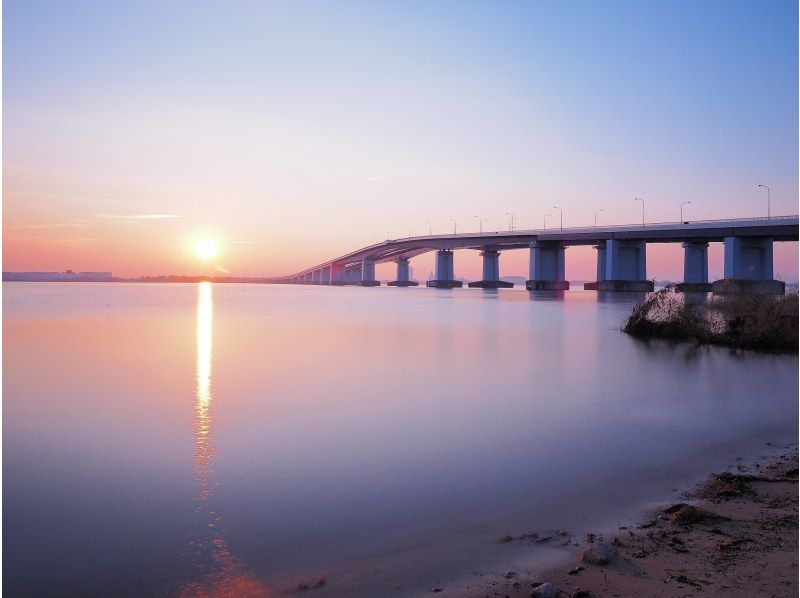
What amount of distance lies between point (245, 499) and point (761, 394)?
42.0 ft

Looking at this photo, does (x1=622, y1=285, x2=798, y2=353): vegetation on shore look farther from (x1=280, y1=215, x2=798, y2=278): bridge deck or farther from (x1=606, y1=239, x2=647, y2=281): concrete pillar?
(x1=606, y1=239, x2=647, y2=281): concrete pillar

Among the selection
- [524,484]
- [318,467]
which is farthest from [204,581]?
[524,484]

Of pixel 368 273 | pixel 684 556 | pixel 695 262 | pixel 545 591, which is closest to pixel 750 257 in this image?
pixel 695 262

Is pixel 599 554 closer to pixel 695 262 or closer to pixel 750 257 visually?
pixel 750 257

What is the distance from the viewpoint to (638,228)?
96.2m

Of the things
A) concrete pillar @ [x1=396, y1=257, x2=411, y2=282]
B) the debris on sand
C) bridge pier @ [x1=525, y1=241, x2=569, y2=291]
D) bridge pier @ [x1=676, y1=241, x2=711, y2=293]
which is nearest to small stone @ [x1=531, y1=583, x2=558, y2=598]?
the debris on sand

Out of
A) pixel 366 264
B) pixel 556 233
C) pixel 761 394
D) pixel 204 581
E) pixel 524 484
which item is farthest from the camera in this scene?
pixel 366 264

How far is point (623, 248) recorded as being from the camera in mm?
102812

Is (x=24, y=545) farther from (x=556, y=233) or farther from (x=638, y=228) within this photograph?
(x=556, y=233)

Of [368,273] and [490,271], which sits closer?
[490,271]

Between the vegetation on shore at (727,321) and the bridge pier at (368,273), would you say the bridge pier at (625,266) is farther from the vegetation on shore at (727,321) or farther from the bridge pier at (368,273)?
the bridge pier at (368,273)

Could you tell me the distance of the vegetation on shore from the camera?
22484mm

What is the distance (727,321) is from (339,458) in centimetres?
1988

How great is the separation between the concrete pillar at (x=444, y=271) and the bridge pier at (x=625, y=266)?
4360 centimetres
